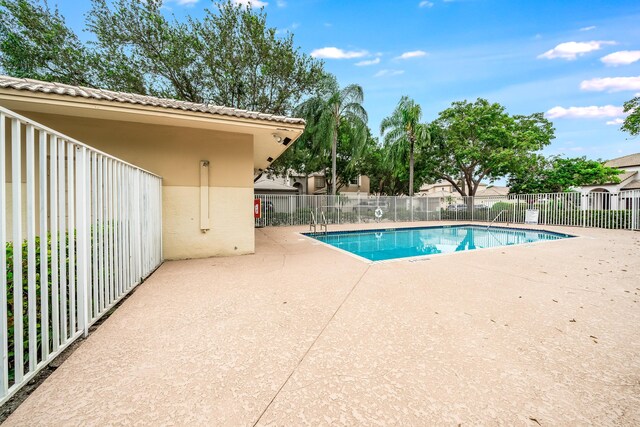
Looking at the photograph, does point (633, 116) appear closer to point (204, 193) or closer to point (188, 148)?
point (204, 193)

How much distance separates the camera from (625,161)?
32.0m

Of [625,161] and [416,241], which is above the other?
[625,161]

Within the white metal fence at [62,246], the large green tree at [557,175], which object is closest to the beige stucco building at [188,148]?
the white metal fence at [62,246]

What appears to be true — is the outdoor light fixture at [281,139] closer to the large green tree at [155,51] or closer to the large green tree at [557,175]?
the large green tree at [155,51]

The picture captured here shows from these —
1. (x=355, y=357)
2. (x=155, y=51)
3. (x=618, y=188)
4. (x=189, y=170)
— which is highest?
(x=155, y=51)

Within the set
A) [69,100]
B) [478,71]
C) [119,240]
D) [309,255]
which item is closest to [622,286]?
[309,255]

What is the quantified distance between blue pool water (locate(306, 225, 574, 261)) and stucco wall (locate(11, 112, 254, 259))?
4254 millimetres

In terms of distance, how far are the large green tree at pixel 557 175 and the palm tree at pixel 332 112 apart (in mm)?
15502

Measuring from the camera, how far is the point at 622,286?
4.27m

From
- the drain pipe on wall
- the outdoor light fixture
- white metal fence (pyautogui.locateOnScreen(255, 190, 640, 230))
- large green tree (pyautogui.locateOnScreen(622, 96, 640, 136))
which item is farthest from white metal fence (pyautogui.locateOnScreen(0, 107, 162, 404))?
large green tree (pyautogui.locateOnScreen(622, 96, 640, 136))

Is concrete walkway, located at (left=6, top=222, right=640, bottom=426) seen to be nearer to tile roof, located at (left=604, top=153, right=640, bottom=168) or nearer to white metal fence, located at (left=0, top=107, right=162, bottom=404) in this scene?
white metal fence, located at (left=0, top=107, right=162, bottom=404)

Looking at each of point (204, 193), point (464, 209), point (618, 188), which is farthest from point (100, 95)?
point (618, 188)

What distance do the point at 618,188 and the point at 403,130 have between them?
26478 mm

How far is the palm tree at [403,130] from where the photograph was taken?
778 inches
